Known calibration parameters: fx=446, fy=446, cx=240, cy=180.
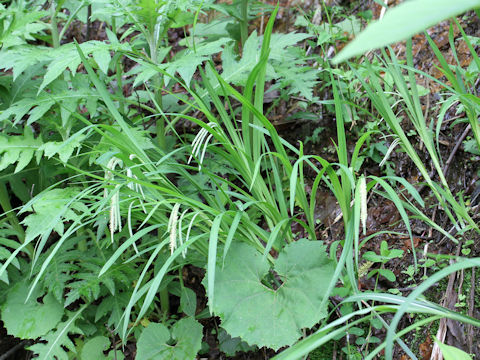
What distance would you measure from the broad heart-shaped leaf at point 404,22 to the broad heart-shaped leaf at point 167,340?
4.45ft

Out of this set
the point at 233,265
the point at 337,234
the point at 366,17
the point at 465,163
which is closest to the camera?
the point at 233,265

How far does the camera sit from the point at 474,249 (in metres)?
1.35

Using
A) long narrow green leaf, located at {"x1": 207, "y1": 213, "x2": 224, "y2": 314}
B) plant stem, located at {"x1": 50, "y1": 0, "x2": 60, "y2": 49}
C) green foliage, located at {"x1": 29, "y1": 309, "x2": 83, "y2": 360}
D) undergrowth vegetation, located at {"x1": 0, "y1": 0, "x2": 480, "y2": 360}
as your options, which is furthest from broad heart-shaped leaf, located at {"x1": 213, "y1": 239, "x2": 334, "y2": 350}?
plant stem, located at {"x1": 50, "y1": 0, "x2": 60, "y2": 49}

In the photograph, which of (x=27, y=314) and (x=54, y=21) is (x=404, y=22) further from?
(x=54, y=21)

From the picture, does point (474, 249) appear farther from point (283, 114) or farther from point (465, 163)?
point (283, 114)

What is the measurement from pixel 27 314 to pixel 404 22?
1.75m

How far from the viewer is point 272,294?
1.29 metres

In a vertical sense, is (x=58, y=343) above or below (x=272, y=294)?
below

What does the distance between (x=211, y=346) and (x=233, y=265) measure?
596mm

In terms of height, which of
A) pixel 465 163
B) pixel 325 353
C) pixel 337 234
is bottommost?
pixel 325 353

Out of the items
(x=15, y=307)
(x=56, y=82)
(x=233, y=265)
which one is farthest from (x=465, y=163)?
(x=15, y=307)

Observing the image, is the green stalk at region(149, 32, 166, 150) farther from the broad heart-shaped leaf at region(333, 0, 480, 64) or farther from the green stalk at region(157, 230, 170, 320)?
the broad heart-shaped leaf at region(333, 0, 480, 64)

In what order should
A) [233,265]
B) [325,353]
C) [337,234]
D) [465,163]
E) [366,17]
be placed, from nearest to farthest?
[233,265] → [325,353] → [465,163] → [337,234] → [366,17]

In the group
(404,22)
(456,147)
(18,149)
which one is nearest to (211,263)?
(404,22)
